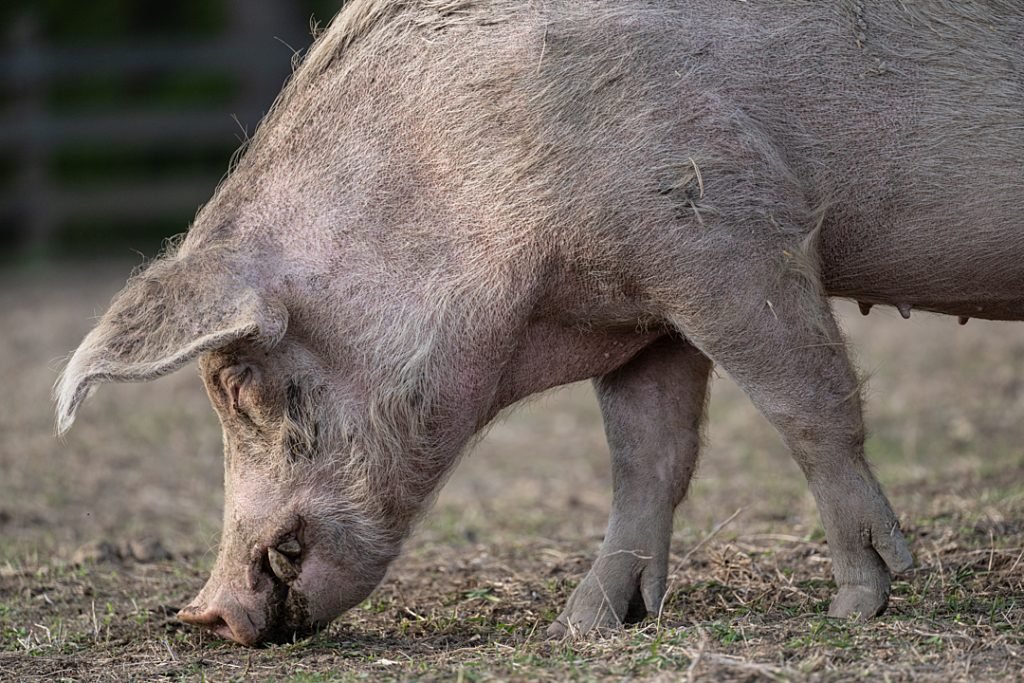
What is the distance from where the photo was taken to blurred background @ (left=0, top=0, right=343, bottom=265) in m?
15.2

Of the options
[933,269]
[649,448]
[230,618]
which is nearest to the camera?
[933,269]

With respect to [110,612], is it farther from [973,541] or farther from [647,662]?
[973,541]

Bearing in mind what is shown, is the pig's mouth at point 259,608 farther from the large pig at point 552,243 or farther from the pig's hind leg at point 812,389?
the pig's hind leg at point 812,389

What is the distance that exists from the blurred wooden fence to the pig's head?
11.3 metres

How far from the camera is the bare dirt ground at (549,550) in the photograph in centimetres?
348

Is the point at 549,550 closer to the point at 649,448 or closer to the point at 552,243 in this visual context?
the point at 649,448

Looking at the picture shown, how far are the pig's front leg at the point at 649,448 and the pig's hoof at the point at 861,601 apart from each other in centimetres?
60

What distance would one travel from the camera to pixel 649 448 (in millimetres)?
4418

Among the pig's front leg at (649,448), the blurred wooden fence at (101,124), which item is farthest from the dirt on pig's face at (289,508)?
the blurred wooden fence at (101,124)

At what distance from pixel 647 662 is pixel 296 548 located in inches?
44.7

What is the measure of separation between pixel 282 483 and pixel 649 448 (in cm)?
110

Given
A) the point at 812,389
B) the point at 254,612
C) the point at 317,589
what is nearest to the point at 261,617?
the point at 254,612

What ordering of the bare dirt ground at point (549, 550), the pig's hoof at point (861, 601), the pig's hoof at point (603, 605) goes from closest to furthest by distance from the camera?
the bare dirt ground at point (549, 550), the pig's hoof at point (861, 601), the pig's hoof at point (603, 605)

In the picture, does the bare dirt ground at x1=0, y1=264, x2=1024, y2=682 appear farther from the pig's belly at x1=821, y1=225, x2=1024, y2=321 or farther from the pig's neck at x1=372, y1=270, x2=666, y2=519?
the pig's neck at x1=372, y1=270, x2=666, y2=519
